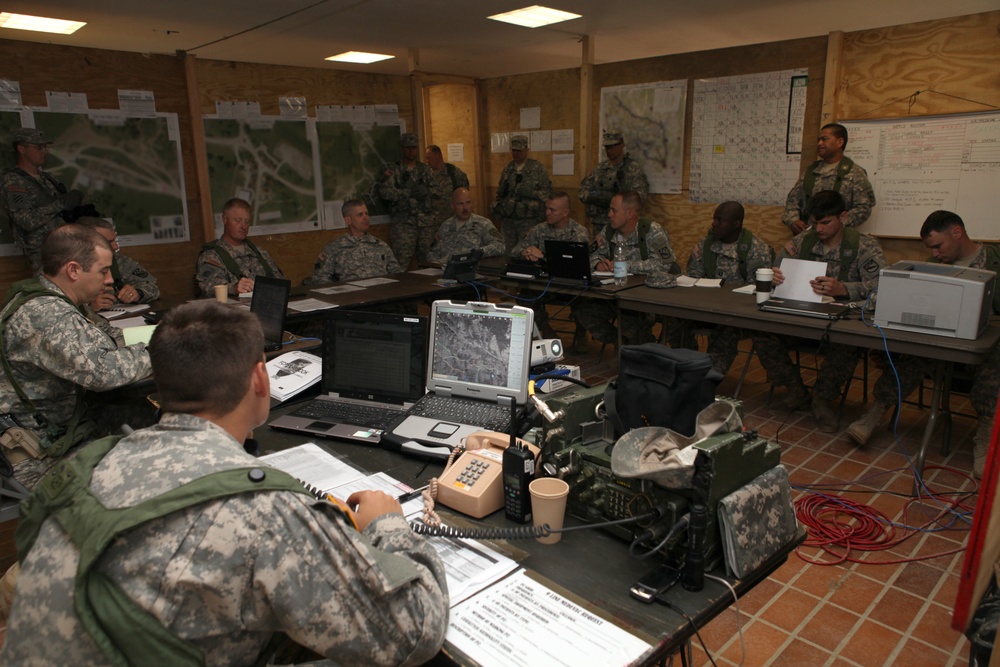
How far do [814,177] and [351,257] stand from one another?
3834mm

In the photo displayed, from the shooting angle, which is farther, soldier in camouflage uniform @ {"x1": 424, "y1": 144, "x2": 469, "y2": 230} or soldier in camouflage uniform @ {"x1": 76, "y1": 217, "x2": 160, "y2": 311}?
soldier in camouflage uniform @ {"x1": 424, "y1": 144, "x2": 469, "y2": 230}

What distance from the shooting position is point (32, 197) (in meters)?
5.43

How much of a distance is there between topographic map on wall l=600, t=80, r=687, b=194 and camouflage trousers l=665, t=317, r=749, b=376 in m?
2.41

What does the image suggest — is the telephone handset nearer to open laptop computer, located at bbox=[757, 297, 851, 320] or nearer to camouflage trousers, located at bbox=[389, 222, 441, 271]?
open laptop computer, located at bbox=[757, 297, 851, 320]

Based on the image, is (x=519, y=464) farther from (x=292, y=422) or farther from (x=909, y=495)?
(x=909, y=495)

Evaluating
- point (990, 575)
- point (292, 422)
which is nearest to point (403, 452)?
point (292, 422)

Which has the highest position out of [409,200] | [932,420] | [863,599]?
[409,200]

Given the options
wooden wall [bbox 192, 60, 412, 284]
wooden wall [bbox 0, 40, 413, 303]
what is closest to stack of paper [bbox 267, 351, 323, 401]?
wooden wall [bbox 0, 40, 413, 303]

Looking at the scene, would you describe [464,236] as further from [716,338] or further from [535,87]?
[535,87]

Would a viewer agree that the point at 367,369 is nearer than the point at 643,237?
Yes

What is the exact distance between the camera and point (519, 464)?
159 cm

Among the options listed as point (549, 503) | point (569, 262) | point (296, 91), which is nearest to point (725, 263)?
point (569, 262)

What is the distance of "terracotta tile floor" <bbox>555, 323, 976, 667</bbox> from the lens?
2.21m

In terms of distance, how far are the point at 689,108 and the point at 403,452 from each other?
5.50 metres
